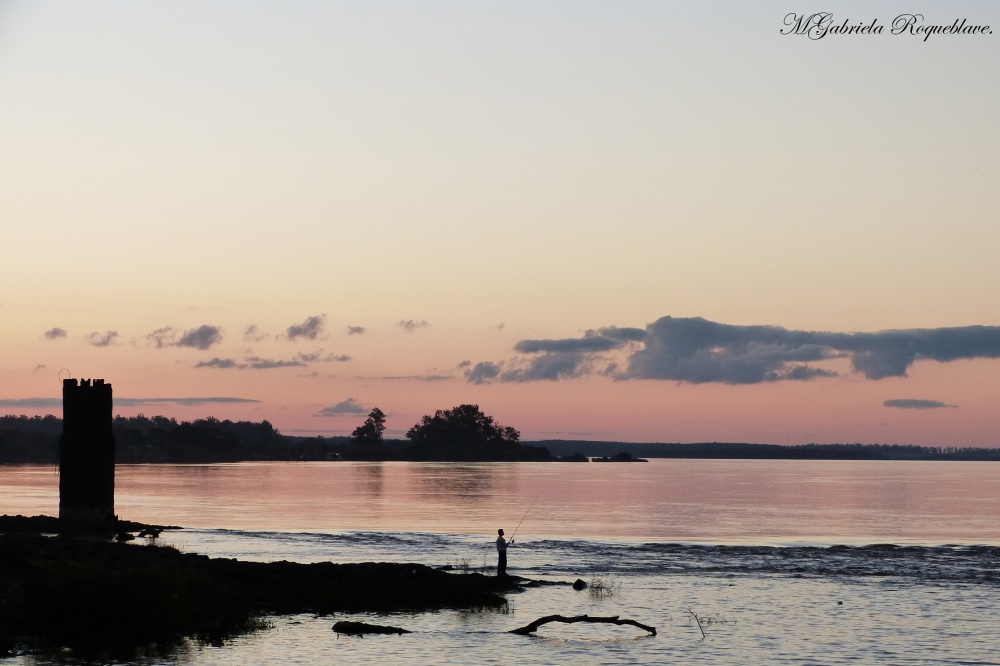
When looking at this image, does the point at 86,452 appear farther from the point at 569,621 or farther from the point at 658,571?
the point at 569,621

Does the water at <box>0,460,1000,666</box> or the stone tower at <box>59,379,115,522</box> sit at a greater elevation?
the stone tower at <box>59,379,115,522</box>

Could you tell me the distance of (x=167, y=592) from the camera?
102ft

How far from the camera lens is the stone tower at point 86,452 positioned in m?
59.3

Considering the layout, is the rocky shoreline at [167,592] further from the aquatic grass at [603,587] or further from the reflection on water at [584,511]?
the reflection on water at [584,511]

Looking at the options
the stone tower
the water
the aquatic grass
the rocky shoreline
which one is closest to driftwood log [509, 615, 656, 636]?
the water

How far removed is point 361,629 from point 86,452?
107 feet

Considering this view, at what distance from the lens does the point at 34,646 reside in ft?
92.7

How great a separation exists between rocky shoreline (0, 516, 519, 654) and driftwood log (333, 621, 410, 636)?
8.09ft

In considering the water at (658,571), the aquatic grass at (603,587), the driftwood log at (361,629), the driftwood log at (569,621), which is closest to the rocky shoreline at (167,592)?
the water at (658,571)

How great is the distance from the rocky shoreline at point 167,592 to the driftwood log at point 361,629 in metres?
2.47

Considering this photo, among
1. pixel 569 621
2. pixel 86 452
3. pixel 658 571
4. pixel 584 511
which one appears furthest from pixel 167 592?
pixel 584 511

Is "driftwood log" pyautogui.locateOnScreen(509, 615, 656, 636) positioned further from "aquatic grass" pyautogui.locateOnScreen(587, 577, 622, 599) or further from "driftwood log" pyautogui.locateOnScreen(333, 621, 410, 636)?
"aquatic grass" pyautogui.locateOnScreen(587, 577, 622, 599)

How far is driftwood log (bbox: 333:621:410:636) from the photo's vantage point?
31.3 meters

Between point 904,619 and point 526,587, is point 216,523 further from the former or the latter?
point 904,619
